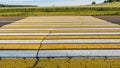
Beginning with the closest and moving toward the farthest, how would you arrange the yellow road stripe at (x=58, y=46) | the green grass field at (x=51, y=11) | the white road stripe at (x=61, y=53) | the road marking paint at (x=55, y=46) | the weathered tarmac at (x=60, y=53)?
the weathered tarmac at (x=60, y=53) < the white road stripe at (x=61, y=53) < the road marking paint at (x=55, y=46) < the yellow road stripe at (x=58, y=46) < the green grass field at (x=51, y=11)

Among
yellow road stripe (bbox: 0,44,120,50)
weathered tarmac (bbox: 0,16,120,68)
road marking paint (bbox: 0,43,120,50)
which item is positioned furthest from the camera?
yellow road stripe (bbox: 0,44,120,50)

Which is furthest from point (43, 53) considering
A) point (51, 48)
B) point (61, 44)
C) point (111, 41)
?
point (111, 41)

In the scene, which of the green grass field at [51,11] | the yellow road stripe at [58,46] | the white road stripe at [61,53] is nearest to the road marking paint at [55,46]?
the yellow road stripe at [58,46]

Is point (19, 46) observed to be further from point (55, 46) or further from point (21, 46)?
point (55, 46)

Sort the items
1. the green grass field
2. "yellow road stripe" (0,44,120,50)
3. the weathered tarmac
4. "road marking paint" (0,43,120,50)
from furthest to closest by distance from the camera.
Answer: the green grass field
"yellow road stripe" (0,44,120,50)
"road marking paint" (0,43,120,50)
the weathered tarmac

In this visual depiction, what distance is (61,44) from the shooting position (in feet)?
27.7

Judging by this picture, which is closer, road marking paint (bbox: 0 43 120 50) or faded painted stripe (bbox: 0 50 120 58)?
faded painted stripe (bbox: 0 50 120 58)

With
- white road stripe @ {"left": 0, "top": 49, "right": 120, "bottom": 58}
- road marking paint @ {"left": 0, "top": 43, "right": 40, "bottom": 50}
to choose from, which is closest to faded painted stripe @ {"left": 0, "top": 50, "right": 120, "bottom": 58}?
white road stripe @ {"left": 0, "top": 49, "right": 120, "bottom": 58}

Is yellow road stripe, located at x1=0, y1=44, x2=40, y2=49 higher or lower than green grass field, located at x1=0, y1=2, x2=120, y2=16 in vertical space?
higher

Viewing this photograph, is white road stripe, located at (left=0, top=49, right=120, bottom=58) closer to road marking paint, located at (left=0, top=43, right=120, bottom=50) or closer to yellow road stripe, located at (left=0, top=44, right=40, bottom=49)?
road marking paint, located at (left=0, top=43, right=120, bottom=50)

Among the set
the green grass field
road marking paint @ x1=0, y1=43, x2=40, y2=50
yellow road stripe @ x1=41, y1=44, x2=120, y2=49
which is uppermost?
road marking paint @ x1=0, y1=43, x2=40, y2=50

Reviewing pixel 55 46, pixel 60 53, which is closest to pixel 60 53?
pixel 60 53

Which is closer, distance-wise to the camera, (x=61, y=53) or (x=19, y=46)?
(x=61, y=53)

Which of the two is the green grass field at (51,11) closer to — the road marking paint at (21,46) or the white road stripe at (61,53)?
the road marking paint at (21,46)
